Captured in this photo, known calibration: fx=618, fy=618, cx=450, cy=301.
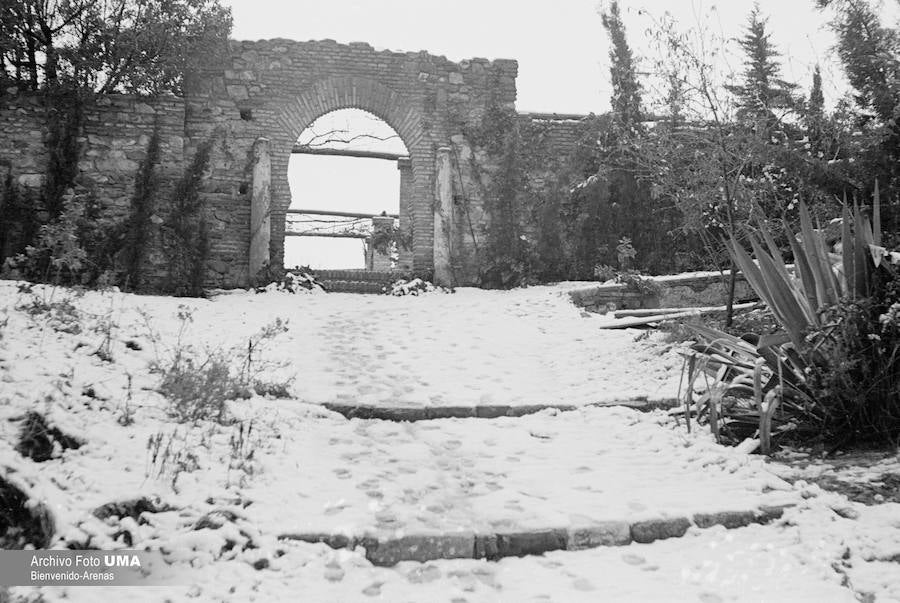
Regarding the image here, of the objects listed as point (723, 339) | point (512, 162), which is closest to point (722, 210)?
point (512, 162)

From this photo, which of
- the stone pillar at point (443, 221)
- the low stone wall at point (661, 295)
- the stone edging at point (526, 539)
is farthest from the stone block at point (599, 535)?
the stone pillar at point (443, 221)

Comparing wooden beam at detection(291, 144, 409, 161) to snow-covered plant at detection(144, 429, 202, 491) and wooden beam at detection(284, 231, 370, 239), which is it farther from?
snow-covered plant at detection(144, 429, 202, 491)

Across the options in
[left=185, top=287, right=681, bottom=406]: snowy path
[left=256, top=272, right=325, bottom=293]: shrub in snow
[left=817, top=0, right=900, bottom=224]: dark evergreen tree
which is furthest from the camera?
[left=256, top=272, right=325, bottom=293]: shrub in snow

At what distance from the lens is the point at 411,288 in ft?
30.4

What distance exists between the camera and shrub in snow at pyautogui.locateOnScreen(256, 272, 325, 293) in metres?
8.85

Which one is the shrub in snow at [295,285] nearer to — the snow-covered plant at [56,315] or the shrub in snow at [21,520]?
the snow-covered plant at [56,315]

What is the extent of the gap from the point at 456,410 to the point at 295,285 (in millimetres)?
5397

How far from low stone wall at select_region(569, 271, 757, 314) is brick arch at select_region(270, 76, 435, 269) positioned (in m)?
3.02

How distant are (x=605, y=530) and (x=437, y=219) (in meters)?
7.83

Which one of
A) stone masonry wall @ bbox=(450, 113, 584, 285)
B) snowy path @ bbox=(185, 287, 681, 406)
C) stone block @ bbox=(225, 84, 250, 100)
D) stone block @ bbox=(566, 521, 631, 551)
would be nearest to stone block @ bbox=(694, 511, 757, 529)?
stone block @ bbox=(566, 521, 631, 551)

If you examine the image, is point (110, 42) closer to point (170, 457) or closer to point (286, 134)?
point (286, 134)

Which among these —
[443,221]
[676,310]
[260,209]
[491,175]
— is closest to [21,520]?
[676,310]

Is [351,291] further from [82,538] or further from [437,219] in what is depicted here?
[82,538]

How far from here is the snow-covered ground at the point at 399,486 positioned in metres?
2.01
